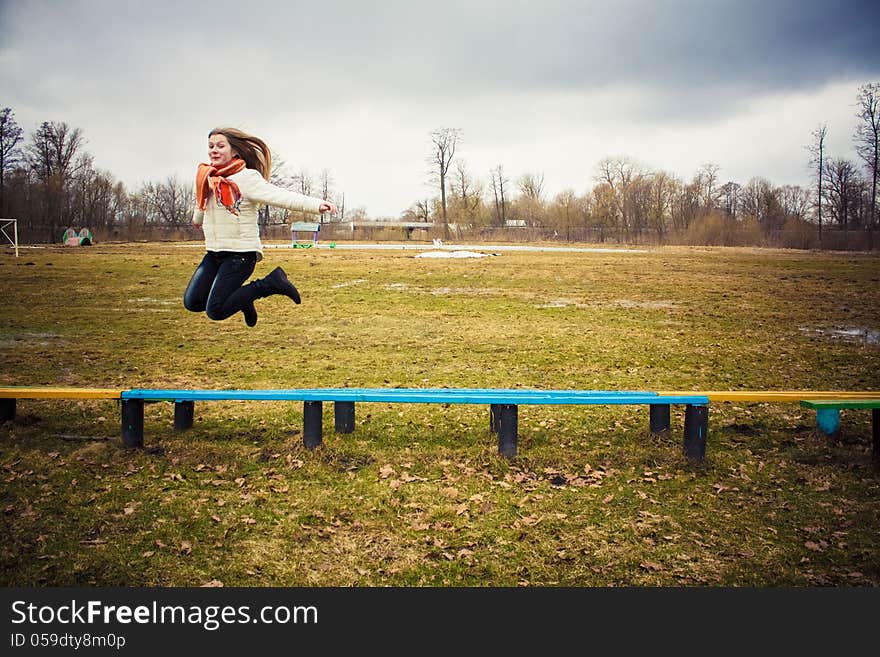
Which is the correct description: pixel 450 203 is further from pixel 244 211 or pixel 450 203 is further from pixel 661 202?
pixel 244 211

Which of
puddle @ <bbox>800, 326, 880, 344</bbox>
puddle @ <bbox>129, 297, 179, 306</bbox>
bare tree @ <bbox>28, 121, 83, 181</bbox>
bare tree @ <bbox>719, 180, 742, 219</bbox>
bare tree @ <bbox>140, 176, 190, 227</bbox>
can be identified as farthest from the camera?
bare tree @ <bbox>719, 180, 742, 219</bbox>

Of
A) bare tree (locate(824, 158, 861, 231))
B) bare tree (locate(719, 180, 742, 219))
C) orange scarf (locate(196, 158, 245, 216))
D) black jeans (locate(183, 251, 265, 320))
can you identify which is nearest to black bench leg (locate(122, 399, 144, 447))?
black jeans (locate(183, 251, 265, 320))

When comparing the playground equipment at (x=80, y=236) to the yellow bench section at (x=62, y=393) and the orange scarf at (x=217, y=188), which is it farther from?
the orange scarf at (x=217, y=188)

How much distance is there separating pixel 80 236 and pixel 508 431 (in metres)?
5.32

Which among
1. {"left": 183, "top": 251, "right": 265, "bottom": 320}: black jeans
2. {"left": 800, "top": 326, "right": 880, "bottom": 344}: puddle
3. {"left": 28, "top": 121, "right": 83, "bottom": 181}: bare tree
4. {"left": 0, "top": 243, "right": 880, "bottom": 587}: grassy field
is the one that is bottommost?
{"left": 0, "top": 243, "right": 880, "bottom": 587}: grassy field

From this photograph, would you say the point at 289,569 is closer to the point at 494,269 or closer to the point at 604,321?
the point at 604,321

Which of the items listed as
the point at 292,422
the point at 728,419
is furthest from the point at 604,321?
the point at 292,422

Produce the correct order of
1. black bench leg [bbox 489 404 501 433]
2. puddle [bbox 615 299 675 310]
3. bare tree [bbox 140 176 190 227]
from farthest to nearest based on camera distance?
puddle [bbox 615 299 675 310], black bench leg [bbox 489 404 501 433], bare tree [bbox 140 176 190 227]

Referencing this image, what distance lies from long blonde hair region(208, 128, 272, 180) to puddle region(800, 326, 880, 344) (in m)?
10.4

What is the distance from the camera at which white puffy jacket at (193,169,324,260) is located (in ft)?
11.5

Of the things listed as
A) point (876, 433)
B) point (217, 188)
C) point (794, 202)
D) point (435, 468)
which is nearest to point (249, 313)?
point (217, 188)

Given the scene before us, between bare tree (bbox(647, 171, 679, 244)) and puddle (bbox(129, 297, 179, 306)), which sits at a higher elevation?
bare tree (bbox(647, 171, 679, 244))

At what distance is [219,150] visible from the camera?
358 cm

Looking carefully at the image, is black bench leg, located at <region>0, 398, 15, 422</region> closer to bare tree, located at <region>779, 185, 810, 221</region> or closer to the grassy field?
the grassy field
